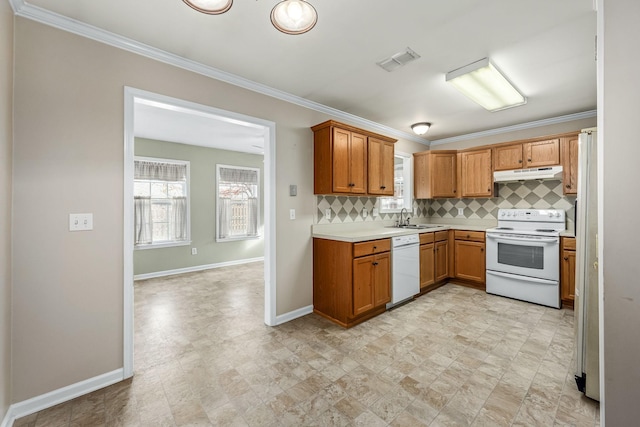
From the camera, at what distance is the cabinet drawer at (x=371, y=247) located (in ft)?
9.53

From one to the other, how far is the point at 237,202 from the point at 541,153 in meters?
5.55

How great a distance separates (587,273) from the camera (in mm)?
1824

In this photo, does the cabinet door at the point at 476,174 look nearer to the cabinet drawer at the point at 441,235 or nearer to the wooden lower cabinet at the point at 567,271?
the cabinet drawer at the point at 441,235

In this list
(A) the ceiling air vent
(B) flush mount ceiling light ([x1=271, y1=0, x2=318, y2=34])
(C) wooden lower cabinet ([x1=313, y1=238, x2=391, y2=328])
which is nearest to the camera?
(B) flush mount ceiling light ([x1=271, y1=0, x2=318, y2=34])

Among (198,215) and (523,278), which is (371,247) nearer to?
(523,278)

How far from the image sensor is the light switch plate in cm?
187

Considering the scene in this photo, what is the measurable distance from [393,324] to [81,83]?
136 inches

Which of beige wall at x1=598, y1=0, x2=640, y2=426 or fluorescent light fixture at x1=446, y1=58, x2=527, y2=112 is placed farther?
fluorescent light fixture at x1=446, y1=58, x2=527, y2=112

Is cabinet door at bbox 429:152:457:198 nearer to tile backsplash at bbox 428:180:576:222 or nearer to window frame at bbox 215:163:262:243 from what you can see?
tile backsplash at bbox 428:180:576:222

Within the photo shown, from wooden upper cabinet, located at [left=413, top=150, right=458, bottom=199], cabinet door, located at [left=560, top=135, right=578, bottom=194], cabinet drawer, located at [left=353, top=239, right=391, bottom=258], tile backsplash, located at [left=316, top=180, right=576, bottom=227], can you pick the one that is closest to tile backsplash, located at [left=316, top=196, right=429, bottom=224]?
tile backsplash, located at [left=316, top=180, right=576, bottom=227]

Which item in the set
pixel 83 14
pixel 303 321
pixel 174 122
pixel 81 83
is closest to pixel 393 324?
pixel 303 321

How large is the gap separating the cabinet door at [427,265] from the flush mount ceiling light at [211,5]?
11.5ft

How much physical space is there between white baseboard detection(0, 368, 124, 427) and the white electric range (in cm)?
445

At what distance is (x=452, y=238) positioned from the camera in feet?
14.6
